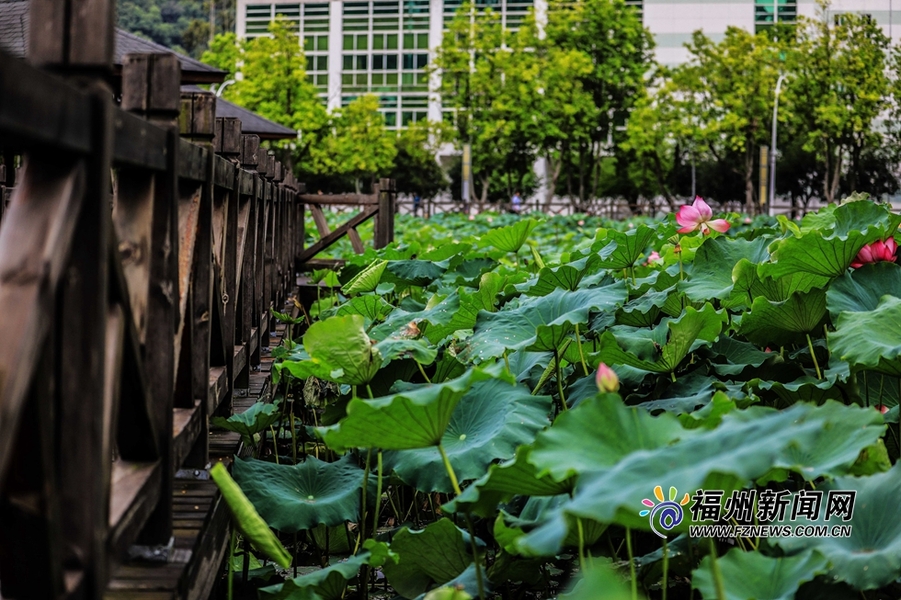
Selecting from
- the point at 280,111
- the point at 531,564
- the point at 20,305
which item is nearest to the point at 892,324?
the point at 531,564

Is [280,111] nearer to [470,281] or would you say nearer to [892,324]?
[470,281]

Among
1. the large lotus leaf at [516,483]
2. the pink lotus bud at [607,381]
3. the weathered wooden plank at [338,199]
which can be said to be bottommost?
the large lotus leaf at [516,483]

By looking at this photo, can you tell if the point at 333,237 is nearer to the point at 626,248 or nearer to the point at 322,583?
the point at 626,248

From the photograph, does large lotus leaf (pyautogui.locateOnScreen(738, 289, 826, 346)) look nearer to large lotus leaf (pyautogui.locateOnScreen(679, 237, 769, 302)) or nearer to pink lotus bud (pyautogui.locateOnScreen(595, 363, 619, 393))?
large lotus leaf (pyautogui.locateOnScreen(679, 237, 769, 302))

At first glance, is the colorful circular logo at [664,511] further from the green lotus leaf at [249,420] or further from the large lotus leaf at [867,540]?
the green lotus leaf at [249,420]

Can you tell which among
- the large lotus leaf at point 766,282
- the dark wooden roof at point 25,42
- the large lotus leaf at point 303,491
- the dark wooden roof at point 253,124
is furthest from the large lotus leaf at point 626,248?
the dark wooden roof at point 253,124

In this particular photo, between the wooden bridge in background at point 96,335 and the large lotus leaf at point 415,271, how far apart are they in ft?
7.25

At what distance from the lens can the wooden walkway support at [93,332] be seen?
3.88 feet

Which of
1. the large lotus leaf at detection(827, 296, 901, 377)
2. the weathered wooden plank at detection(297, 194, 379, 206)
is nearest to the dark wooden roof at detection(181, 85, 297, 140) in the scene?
the weathered wooden plank at detection(297, 194, 379, 206)

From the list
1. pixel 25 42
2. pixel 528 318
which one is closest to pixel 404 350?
pixel 528 318

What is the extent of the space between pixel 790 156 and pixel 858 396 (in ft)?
149

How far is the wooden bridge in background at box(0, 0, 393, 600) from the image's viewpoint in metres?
1.19

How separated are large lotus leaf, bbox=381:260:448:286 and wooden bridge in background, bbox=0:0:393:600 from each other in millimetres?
2209

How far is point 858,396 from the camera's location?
2.27m
